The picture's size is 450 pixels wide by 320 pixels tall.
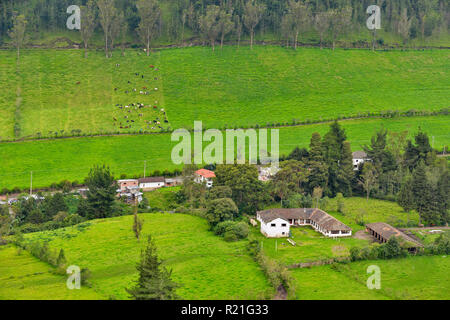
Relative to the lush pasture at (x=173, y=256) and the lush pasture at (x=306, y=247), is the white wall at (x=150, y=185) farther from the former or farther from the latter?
the lush pasture at (x=306, y=247)

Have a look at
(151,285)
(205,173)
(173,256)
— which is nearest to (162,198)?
(205,173)

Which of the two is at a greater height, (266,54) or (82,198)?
(266,54)

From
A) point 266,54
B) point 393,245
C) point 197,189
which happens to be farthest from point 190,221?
point 266,54

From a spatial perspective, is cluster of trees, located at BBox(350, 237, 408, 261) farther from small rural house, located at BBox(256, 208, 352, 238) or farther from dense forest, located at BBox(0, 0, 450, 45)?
dense forest, located at BBox(0, 0, 450, 45)

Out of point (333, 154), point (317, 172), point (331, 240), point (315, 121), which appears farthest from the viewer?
point (315, 121)

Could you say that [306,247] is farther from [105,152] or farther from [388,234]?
[105,152]

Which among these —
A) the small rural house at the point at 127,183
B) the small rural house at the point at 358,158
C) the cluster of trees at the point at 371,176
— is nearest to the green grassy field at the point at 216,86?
the small rural house at the point at 358,158
